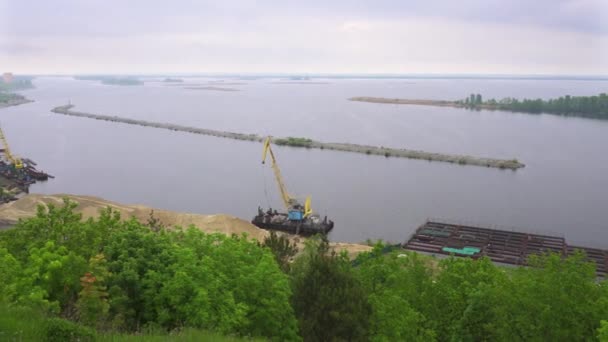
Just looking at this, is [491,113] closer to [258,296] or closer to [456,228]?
[456,228]

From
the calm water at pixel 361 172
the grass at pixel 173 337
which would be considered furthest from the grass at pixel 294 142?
the grass at pixel 173 337

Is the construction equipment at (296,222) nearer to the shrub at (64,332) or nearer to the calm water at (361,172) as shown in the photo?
the calm water at (361,172)

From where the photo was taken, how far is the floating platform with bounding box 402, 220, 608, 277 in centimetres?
2087

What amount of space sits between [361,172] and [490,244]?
51.9 ft

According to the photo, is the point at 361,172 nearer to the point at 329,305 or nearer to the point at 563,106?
the point at 329,305

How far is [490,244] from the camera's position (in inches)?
875

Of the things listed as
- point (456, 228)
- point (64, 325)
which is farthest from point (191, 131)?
point (64, 325)

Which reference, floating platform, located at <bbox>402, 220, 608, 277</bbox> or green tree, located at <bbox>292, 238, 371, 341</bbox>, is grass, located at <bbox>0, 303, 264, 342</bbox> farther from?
floating platform, located at <bbox>402, 220, 608, 277</bbox>

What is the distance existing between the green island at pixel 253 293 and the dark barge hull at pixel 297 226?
50.2 ft

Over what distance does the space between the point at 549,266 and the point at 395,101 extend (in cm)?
9787

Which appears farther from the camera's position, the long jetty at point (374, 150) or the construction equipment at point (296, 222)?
the long jetty at point (374, 150)

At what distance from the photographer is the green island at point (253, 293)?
638 centimetres

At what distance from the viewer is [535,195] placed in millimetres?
30422

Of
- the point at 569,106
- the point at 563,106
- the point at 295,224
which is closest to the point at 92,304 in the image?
the point at 295,224
